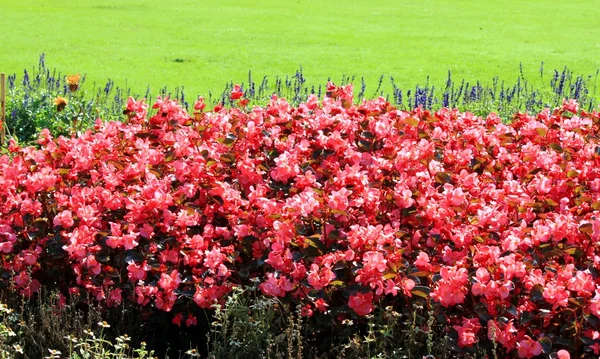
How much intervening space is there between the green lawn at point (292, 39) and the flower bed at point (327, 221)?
6.96m

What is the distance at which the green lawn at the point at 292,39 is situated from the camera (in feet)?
42.8

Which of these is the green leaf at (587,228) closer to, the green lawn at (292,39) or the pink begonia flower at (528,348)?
the pink begonia flower at (528,348)

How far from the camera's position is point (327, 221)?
3779 millimetres

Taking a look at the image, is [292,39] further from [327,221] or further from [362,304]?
[362,304]

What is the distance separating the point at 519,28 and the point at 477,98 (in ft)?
33.8

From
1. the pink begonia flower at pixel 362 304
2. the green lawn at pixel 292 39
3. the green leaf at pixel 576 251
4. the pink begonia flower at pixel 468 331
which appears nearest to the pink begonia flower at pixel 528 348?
the pink begonia flower at pixel 468 331

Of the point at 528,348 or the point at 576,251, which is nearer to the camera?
the point at 528,348

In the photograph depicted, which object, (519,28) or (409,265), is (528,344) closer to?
(409,265)

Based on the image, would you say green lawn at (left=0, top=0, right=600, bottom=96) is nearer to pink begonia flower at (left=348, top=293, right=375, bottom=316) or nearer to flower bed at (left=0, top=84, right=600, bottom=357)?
flower bed at (left=0, top=84, right=600, bottom=357)

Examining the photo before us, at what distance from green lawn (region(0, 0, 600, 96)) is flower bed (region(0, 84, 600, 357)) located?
6.96 meters

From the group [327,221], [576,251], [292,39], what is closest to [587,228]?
[576,251]

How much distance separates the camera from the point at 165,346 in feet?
13.2

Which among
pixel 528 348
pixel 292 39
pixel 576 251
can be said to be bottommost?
pixel 292 39

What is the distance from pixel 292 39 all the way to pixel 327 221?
1257cm
